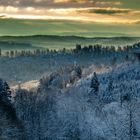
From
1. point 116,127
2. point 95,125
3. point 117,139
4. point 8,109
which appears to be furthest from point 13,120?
point 95,125

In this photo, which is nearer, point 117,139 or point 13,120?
point 13,120

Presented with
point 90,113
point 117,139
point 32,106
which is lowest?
point 90,113

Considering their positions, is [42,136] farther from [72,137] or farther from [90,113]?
[90,113]

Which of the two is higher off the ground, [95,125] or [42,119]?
[42,119]

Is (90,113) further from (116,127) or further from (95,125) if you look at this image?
(116,127)

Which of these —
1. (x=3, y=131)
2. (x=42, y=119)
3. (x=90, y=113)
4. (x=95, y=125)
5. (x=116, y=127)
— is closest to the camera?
(x=3, y=131)

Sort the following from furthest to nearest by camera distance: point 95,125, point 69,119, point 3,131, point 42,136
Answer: point 95,125
point 69,119
point 42,136
point 3,131

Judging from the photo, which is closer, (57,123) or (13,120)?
(13,120)

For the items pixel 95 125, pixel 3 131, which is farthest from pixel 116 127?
pixel 3 131

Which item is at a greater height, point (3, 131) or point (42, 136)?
point (3, 131)
